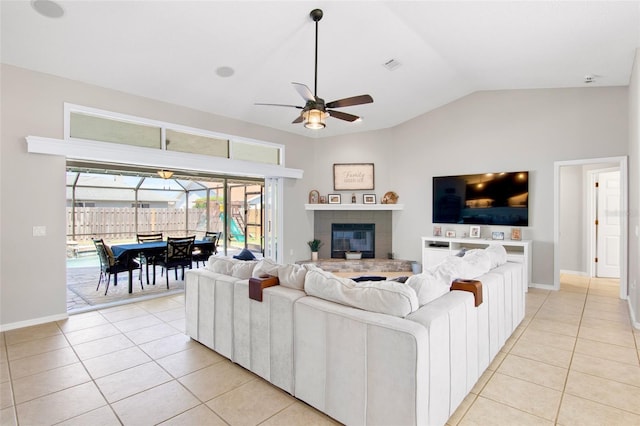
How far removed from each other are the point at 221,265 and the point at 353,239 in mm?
4611

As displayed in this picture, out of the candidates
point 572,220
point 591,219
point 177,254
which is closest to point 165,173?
point 177,254

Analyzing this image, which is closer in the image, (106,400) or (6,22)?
(106,400)

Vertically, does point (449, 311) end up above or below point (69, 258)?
above

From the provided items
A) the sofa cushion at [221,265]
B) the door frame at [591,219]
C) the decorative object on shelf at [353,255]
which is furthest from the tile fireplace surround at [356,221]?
the sofa cushion at [221,265]

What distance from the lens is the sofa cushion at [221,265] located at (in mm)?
3017

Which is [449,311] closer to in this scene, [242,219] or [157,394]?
[157,394]

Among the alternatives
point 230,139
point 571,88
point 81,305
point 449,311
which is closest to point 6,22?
point 230,139

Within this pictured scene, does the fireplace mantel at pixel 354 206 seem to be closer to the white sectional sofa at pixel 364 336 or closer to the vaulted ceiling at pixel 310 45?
the vaulted ceiling at pixel 310 45

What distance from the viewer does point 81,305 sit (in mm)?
4500

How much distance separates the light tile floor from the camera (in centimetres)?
210

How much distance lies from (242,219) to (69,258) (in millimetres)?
4489

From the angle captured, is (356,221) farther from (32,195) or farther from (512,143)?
(32,195)

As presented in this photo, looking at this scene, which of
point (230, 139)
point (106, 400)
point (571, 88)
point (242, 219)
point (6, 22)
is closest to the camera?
point (106, 400)

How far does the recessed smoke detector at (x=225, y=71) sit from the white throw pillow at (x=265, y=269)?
2.96m
